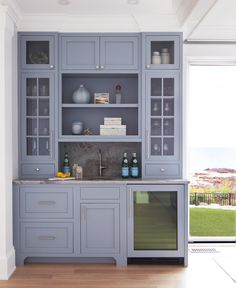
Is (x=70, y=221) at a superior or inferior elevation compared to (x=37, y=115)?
inferior

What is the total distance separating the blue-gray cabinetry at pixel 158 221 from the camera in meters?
4.17

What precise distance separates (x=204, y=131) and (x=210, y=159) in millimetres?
351

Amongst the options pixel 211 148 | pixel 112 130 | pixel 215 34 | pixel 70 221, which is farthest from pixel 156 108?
pixel 70 221

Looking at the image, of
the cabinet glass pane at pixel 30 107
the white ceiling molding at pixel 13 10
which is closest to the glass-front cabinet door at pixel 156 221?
the cabinet glass pane at pixel 30 107

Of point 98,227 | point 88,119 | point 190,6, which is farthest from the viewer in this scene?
point 88,119

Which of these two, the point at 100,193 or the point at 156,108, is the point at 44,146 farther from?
the point at 156,108

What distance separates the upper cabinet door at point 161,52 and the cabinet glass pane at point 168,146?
0.78 meters

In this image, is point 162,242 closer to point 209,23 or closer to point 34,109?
point 34,109

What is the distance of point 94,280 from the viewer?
3.76m

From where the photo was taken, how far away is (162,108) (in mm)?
4426

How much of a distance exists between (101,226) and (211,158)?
1.67 meters

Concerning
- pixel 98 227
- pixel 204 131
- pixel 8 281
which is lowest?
pixel 8 281

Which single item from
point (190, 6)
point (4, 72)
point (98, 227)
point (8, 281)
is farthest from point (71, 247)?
→ point (190, 6)

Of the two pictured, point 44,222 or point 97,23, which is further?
point 97,23
